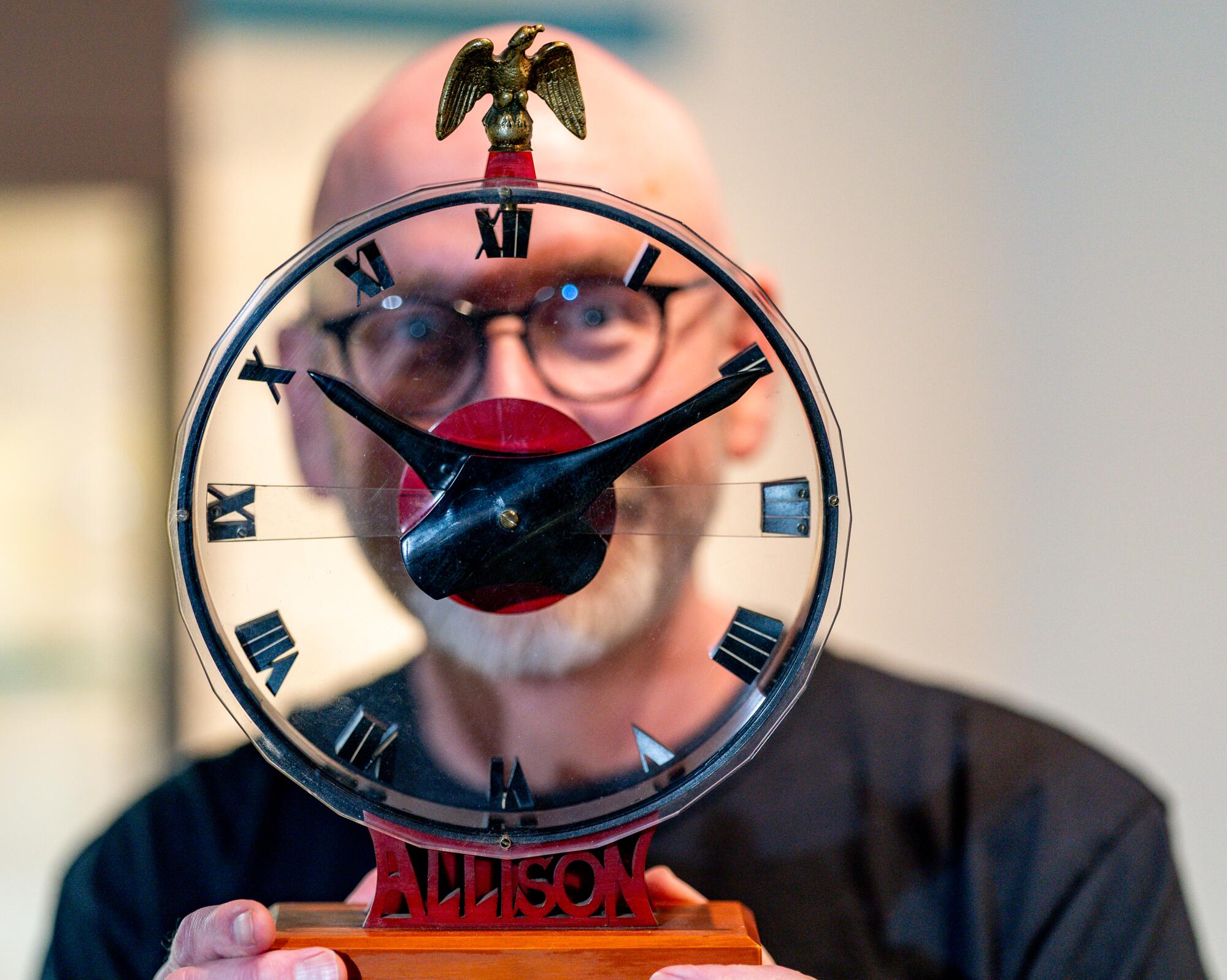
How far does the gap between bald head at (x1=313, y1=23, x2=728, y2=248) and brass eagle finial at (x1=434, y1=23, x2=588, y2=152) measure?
0.40ft

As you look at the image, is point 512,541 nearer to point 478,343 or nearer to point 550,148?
point 478,343

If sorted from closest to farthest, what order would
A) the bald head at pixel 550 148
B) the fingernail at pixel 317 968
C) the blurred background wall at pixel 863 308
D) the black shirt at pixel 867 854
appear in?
the fingernail at pixel 317 968 → the bald head at pixel 550 148 → the black shirt at pixel 867 854 → the blurred background wall at pixel 863 308

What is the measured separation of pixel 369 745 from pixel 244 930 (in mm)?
99

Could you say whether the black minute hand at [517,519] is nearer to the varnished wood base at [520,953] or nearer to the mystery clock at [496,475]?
the mystery clock at [496,475]

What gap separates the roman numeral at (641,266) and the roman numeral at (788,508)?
0.12m

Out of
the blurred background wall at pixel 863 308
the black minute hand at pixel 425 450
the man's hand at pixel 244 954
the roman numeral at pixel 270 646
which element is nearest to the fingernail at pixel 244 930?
the man's hand at pixel 244 954

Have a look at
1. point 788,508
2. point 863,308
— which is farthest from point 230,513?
point 863,308

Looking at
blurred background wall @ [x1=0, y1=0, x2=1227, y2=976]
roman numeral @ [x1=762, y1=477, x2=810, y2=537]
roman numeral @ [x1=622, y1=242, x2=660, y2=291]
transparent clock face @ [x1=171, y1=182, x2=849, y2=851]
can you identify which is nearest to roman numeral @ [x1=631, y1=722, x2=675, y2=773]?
transparent clock face @ [x1=171, y1=182, x2=849, y2=851]

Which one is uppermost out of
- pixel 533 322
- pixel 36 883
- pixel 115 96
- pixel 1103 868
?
pixel 115 96

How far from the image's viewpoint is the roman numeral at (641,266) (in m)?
0.52

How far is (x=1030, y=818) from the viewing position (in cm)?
90

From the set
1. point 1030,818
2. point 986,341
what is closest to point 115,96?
point 986,341

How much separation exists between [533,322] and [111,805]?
1.17 m

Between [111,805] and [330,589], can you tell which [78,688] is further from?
[330,589]
